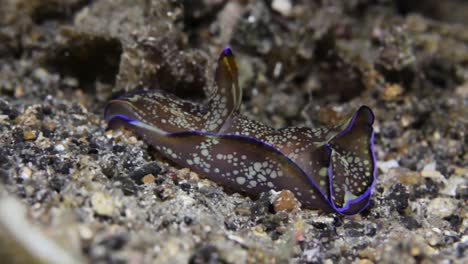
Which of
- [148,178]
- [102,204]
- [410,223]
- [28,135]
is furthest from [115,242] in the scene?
[410,223]

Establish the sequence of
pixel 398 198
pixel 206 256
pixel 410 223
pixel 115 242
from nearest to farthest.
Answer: pixel 115 242 → pixel 206 256 → pixel 410 223 → pixel 398 198

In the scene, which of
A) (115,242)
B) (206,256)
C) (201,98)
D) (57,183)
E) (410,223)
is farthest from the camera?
(201,98)

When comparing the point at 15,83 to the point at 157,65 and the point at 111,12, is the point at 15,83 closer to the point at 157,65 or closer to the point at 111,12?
the point at 111,12

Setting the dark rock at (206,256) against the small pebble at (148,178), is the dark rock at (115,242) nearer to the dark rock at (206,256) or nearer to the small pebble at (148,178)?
the dark rock at (206,256)

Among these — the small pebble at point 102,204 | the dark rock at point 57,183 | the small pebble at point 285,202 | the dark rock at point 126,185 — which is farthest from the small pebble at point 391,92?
the dark rock at point 57,183

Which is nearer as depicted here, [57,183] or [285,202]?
[57,183]

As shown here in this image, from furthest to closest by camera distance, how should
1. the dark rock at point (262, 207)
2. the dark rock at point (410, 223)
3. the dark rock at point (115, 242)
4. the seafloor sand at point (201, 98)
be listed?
the dark rock at point (410, 223), the dark rock at point (262, 207), the seafloor sand at point (201, 98), the dark rock at point (115, 242)

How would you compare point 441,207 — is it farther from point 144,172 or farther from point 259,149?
point 144,172

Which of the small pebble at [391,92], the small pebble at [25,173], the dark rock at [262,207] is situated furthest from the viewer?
the small pebble at [391,92]
